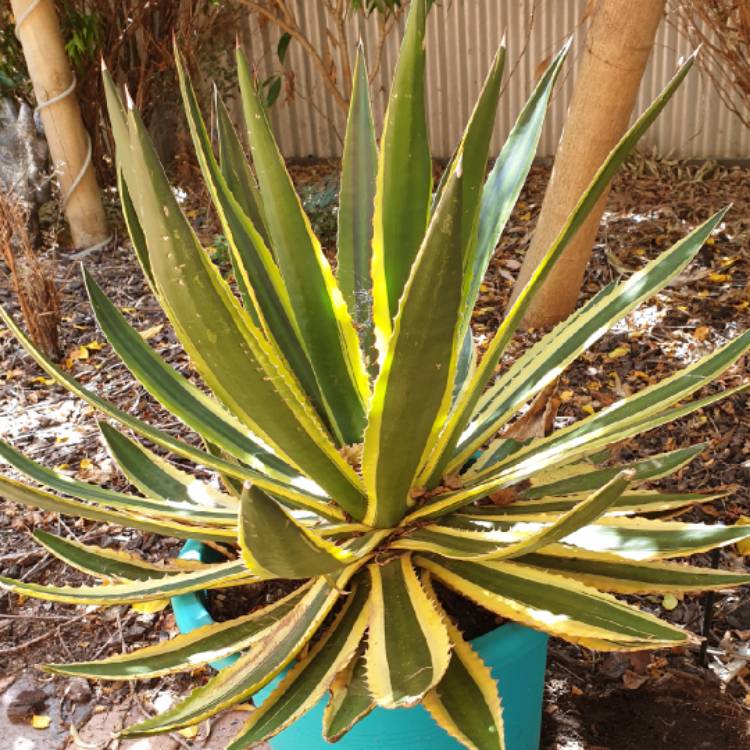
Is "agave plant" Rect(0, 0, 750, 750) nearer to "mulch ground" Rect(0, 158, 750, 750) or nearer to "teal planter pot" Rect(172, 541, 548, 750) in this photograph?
"teal planter pot" Rect(172, 541, 548, 750)

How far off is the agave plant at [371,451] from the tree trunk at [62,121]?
9.05 ft

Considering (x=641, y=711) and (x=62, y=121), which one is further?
(x=62, y=121)

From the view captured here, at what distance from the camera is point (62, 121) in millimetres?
4148

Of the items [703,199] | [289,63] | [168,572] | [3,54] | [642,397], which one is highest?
[289,63]

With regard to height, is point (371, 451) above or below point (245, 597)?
above

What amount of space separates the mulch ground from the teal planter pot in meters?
0.44

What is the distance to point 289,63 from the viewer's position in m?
5.42

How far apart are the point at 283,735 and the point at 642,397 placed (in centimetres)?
83

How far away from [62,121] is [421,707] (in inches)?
137

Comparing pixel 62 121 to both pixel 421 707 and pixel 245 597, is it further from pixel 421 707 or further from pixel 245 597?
pixel 421 707


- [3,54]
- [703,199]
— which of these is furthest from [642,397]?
[3,54]

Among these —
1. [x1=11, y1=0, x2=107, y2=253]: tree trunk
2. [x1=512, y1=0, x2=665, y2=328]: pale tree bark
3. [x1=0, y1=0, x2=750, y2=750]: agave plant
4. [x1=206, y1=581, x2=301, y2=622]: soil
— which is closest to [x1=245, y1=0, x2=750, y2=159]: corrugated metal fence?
[x1=11, y1=0, x2=107, y2=253]: tree trunk

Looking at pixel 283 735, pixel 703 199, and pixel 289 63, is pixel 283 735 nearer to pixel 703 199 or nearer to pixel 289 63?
pixel 703 199

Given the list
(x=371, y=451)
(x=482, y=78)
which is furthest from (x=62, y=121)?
(x=371, y=451)
